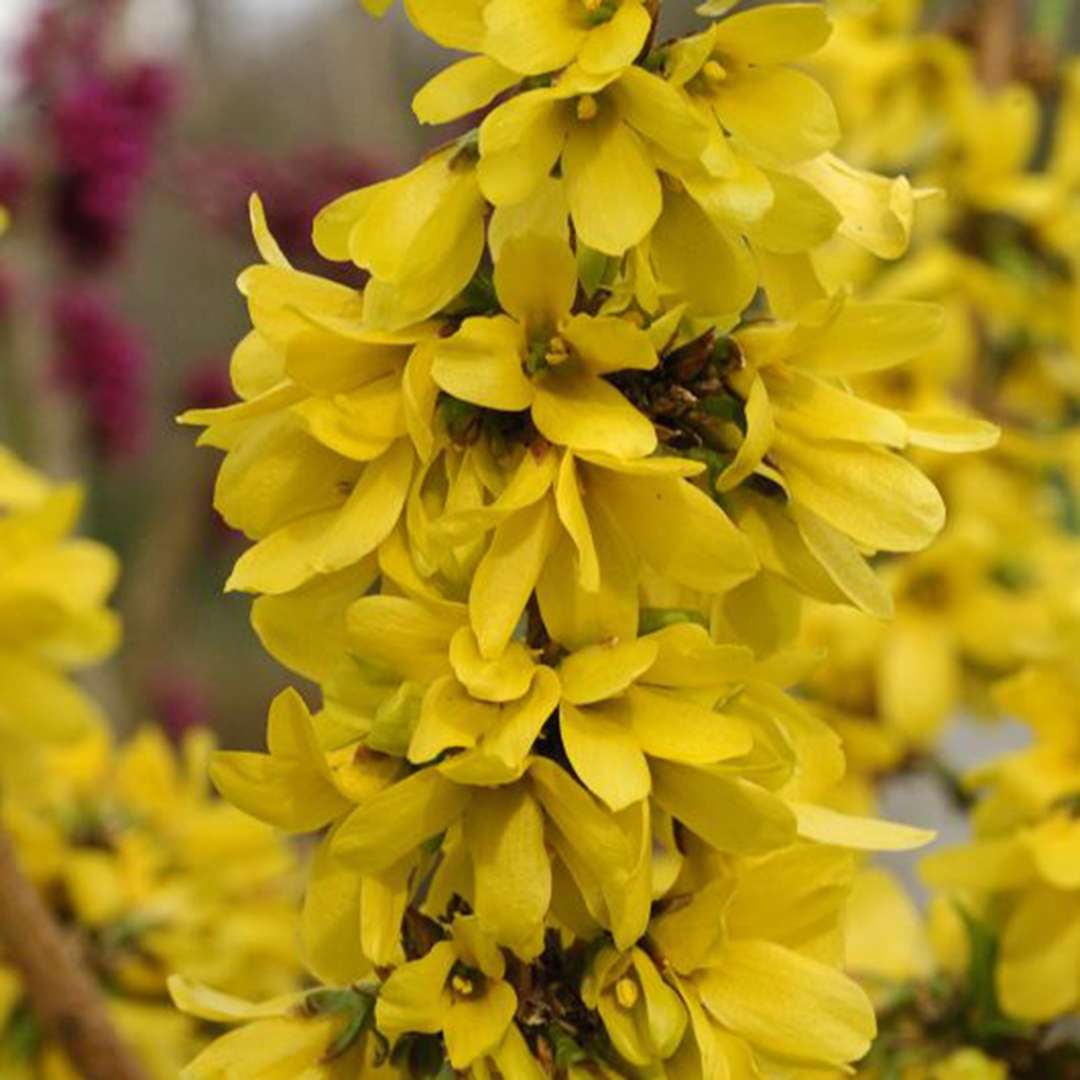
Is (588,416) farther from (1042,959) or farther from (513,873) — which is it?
(1042,959)

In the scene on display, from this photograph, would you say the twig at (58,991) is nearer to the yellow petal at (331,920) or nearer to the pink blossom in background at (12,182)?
the yellow petal at (331,920)

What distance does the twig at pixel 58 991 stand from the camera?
68 cm

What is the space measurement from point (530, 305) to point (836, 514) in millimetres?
80

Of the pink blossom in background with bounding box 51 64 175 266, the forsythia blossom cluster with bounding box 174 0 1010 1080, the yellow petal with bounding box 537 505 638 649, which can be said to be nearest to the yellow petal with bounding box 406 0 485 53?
the forsythia blossom cluster with bounding box 174 0 1010 1080

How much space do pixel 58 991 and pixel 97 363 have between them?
751 millimetres

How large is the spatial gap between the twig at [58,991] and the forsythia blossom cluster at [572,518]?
0.27m

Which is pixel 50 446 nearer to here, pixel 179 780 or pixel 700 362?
pixel 179 780

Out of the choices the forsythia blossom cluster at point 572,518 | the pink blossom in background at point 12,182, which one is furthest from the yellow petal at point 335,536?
the pink blossom in background at point 12,182

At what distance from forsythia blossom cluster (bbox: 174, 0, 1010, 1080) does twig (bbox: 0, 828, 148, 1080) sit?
0.90 feet

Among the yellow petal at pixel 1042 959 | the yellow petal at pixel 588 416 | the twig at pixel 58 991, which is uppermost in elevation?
the yellow petal at pixel 588 416

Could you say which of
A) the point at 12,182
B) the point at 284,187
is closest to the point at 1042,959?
the point at 284,187

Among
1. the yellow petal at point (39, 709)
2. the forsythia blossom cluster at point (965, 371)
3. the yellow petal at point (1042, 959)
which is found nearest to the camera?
the yellow petal at point (1042, 959)

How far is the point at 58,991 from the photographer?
69 centimetres

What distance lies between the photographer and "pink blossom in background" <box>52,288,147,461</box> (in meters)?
1.36
